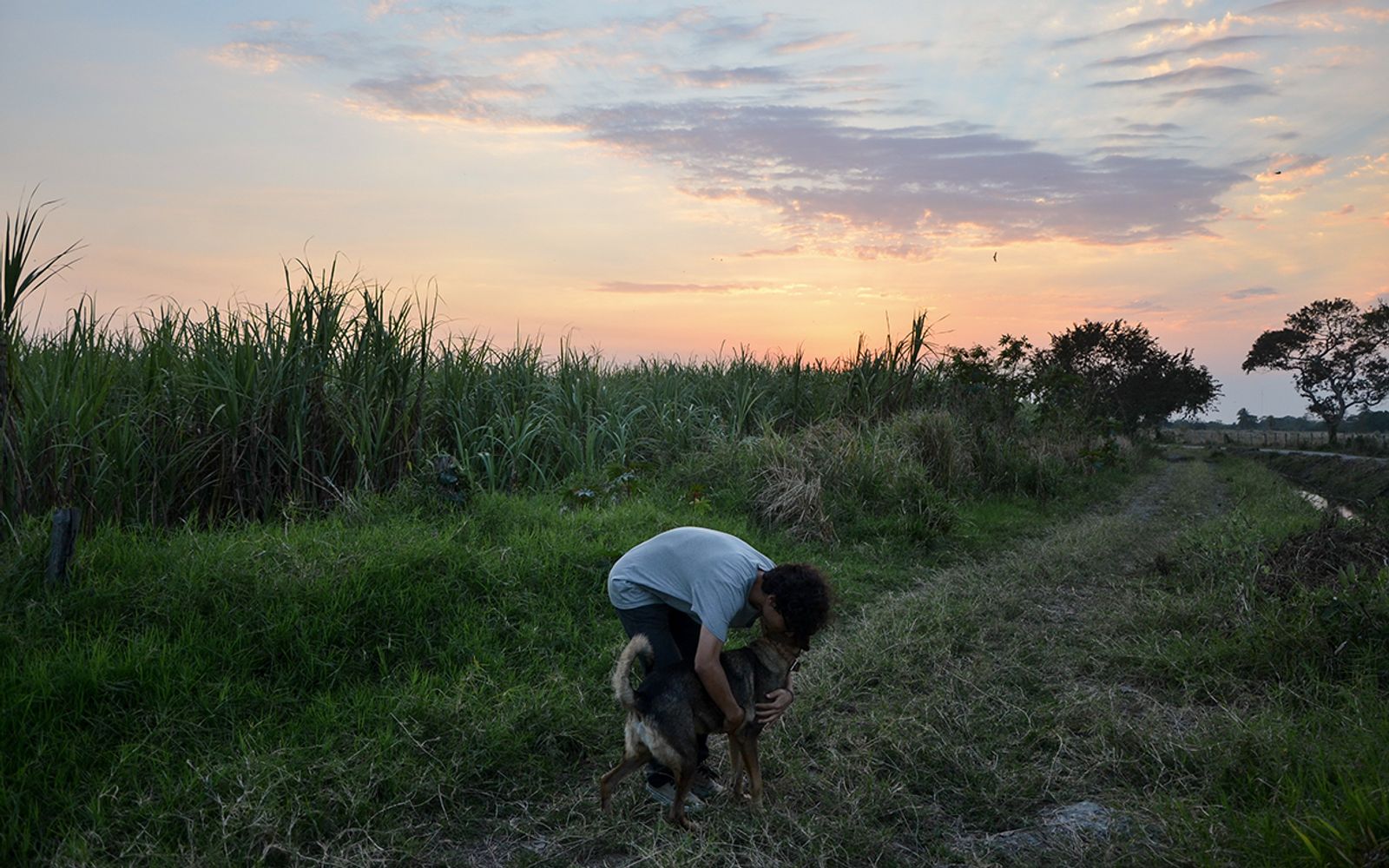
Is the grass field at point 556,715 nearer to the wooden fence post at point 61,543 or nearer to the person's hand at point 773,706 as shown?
the wooden fence post at point 61,543

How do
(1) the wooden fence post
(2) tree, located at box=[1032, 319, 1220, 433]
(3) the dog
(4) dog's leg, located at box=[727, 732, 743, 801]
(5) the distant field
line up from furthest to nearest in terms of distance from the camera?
1. (2) tree, located at box=[1032, 319, 1220, 433]
2. (5) the distant field
3. (1) the wooden fence post
4. (4) dog's leg, located at box=[727, 732, 743, 801]
5. (3) the dog

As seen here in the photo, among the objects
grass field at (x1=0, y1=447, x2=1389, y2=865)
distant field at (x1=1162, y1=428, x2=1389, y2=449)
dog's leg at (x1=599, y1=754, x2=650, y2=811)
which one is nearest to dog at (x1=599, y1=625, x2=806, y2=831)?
dog's leg at (x1=599, y1=754, x2=650, y2=811)

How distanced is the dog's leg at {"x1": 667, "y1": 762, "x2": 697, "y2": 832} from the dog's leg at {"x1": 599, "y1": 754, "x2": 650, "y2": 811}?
0.15 m

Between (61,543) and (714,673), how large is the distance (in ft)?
12.4

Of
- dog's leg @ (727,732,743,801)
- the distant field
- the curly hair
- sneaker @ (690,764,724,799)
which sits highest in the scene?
the distant field

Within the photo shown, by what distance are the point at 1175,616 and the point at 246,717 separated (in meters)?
5.65

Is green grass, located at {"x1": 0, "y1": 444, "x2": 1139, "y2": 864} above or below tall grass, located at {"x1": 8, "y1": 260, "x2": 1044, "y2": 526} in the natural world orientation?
below

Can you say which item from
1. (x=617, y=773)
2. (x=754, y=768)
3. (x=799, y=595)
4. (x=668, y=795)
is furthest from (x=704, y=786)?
(x=799, y=595)

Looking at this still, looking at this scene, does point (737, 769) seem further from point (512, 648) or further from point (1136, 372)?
point (1136, 372)

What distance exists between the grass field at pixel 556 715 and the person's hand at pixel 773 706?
1.32 feet

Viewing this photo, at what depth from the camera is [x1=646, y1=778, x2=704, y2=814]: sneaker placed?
137 inches

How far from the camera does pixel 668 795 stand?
3525mm

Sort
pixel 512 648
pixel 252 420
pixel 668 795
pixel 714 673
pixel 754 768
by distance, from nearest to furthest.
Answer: pixel 714 673 < pixel 754 768 < pixel 668 795 < pixel 512 648 < pixel 252 420

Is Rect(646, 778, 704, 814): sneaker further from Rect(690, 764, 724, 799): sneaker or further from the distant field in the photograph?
the distant field
